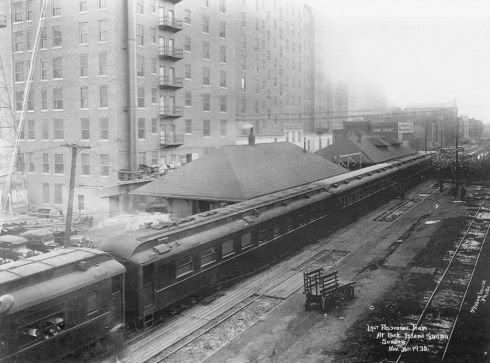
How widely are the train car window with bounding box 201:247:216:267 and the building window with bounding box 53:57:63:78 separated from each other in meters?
31.5

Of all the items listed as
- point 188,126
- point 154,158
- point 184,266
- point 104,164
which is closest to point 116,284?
point 184,266

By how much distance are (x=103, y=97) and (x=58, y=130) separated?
19.9 feet

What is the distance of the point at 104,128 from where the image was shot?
41531 millimetres

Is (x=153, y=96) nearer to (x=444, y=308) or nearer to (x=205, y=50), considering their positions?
(x=205, y=50)

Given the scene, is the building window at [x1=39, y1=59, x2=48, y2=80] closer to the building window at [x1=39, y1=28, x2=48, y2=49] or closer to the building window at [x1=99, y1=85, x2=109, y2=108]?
the building window at [x1=39, y1=28, x2=48, y2=49]

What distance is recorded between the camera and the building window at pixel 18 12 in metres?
44.3

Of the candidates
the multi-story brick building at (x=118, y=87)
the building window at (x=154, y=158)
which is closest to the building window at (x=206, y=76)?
the multi-story brick building at (x=118, y=87)

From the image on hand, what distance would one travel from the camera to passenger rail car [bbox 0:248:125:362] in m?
10.6

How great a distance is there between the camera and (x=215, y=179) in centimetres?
2691

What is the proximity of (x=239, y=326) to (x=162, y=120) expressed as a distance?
109 ft

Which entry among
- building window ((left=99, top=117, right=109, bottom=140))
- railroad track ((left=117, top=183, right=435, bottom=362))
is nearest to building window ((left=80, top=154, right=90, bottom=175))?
building window ((left=99, top=117, right=109, bottom=140))

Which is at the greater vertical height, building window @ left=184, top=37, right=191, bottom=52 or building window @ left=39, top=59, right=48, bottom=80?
building window @ left=184, top=37, right=191, bottom=52

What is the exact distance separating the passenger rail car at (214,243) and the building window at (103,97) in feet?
68.4

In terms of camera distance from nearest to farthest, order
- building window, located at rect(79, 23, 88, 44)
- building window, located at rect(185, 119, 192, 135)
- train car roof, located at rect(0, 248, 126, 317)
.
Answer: train car roof, located at rect(0, 248, 126, 317) → building window, located at rect(79, 23, 88, 44) → building window, located at rect(185, 119, 192, 135)
